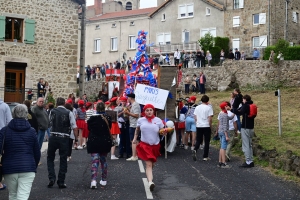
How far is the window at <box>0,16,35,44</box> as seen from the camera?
28406 mm

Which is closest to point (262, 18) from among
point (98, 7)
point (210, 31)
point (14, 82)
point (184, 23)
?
point (210, 31)

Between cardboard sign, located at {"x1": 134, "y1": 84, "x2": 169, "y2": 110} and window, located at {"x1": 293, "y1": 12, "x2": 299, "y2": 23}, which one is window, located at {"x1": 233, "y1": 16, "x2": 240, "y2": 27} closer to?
window, located at {"x1": 293, "y1": 12, "x2": 299, "y2": 23}

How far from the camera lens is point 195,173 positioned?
1287 centimetres

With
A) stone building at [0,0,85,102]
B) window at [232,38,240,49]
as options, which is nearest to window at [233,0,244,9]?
window at [232,38,240,49]

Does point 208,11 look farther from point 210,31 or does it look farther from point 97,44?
point 97,44

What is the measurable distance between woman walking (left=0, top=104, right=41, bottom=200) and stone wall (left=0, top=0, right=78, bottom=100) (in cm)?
2126

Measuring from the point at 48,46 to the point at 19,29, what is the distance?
1913mm

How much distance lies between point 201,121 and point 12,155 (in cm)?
857

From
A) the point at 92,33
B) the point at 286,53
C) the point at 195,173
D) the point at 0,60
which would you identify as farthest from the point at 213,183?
the point at 92,33

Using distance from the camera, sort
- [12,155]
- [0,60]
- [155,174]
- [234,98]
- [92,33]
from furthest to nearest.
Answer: [92,33]
[0,60]
[234,98]
[155,174]
[12,155]

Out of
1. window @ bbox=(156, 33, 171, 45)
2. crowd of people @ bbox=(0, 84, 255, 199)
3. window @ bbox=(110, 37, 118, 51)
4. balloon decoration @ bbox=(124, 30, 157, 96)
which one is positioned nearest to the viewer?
crowd of people @ bbox=(0, 84, 255, 199)

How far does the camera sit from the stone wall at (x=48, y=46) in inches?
1118

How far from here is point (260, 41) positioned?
157ft

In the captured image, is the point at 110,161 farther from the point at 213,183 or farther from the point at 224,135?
the point at 213,183
